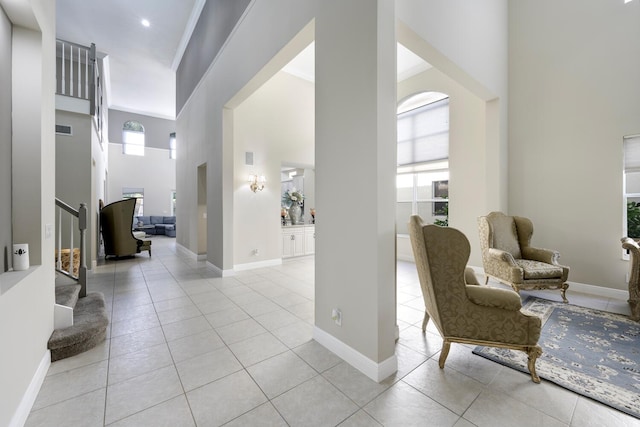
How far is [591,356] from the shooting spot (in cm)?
214

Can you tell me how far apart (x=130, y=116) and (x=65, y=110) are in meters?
8.36

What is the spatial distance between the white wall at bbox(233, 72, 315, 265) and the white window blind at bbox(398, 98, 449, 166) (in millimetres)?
2283

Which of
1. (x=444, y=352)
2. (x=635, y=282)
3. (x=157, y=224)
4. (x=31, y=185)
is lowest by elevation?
(x=444, y=352)

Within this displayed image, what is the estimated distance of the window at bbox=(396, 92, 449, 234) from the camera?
562cm

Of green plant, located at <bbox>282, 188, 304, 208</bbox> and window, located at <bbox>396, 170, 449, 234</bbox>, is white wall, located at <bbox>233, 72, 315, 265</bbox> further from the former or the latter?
window, located at <bbox>396, 170, 449, 234</bbox>

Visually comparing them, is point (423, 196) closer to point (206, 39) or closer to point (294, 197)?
point (294, 197)

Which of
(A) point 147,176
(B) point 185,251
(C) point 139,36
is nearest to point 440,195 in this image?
(B) point 185,251

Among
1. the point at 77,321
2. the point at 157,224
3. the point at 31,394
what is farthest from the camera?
the point at 157,224

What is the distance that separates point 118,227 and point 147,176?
709cm

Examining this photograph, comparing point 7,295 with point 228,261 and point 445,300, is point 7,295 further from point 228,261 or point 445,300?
point 228,261

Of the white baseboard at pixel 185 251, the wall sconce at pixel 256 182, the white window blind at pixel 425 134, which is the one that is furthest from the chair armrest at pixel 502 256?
the white baseboard at pixel 185 251

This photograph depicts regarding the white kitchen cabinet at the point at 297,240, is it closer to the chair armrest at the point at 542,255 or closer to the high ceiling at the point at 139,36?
the high ceiling at the point at 139,36

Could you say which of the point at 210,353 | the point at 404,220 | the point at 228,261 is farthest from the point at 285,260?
the point at 210,353

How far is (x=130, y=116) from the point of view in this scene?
11.8 metres
